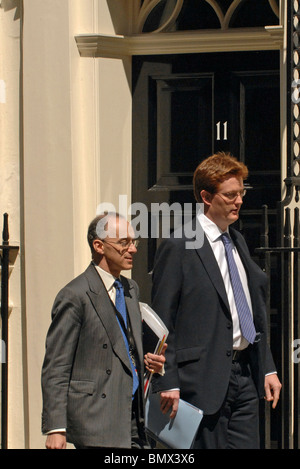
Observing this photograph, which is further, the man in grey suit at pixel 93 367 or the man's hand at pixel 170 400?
the man's hand at pixel 170 400

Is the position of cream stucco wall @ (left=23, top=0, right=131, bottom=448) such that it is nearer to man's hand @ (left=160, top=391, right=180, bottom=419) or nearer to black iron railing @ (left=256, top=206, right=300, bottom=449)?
black iron railing @ (left=256, top=206, right=300, bottom=449)

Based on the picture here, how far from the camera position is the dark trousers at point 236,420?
5297mm

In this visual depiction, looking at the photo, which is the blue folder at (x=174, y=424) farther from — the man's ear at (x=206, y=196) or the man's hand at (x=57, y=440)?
the man's ear at (x=206, y=196)

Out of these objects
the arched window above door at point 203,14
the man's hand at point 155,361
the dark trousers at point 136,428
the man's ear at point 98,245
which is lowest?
the dark trousers at point 136,428

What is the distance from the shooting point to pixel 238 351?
17.7 feet

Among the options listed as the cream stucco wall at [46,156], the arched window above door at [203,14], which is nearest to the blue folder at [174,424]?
the cream stucco wall at [46,156]

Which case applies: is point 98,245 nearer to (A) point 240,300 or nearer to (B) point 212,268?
(B) point 212,268

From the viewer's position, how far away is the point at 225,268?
18.0ft

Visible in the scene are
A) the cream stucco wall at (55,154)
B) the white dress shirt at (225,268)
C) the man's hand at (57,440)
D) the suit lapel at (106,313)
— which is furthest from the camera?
the cream stucco wall at (55,154)

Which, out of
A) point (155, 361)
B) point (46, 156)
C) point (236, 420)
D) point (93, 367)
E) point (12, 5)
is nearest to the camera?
point (93, 367)

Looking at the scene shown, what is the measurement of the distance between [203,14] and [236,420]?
316 centimetres

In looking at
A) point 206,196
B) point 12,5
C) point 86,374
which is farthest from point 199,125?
point 86,374

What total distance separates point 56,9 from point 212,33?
3.65ft

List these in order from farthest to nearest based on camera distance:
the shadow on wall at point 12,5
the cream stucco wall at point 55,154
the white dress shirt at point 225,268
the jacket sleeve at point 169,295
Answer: the shadow on wall at point 12,5
the cream stucco wall at point 55,154
the white dress shirt at point 225,268
the jacket sleeve at point 169,295
